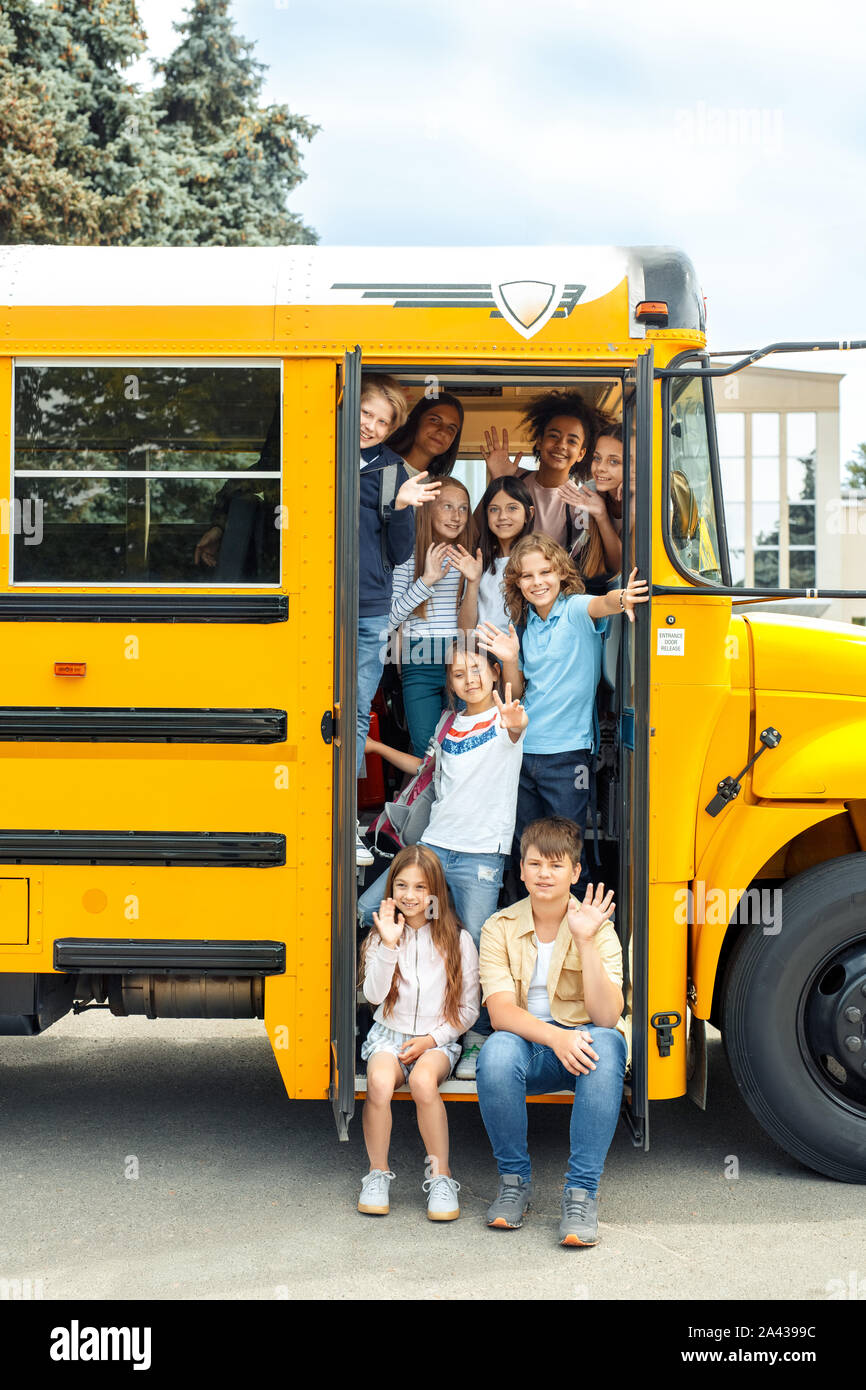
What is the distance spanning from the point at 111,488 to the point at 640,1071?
225cm

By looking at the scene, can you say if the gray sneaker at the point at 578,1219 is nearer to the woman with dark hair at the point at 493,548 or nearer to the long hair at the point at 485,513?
the woman with dark hair at the point at 493,548

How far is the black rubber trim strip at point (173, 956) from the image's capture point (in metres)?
3.64

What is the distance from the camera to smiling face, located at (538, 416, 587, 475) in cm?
436

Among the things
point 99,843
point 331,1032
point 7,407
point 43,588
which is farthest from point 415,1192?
point 7,407

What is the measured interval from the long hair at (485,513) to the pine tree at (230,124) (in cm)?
1353

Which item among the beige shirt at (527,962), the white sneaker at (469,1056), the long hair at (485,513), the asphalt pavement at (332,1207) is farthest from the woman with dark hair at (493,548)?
the asphalt pavement at (332,1207)

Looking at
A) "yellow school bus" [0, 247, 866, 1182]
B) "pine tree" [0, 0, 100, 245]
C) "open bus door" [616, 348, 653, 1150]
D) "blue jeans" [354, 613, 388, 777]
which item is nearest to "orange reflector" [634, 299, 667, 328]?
"yellow school bus" [0, 247, 866, 1182]

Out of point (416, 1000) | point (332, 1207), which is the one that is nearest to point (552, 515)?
point (416, 1000)

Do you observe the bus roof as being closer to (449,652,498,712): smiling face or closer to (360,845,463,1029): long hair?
(449,652,498,712): smiling face

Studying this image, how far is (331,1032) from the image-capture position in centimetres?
364

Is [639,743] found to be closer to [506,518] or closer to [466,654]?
[466,654]

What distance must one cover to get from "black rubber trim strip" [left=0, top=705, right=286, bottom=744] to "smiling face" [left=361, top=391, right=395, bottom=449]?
915 millimetres

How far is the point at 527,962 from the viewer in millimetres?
3639

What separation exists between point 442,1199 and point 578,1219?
1.28 ft
